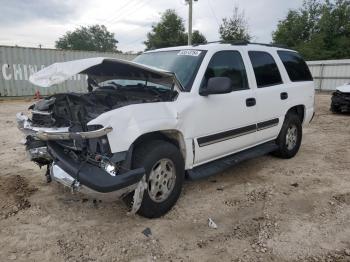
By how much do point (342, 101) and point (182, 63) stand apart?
9.94 m

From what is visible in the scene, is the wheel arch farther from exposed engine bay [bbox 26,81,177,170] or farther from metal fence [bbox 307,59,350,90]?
metal fence [bbox 307,59,350,90]

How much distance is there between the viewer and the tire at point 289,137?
18.2ft

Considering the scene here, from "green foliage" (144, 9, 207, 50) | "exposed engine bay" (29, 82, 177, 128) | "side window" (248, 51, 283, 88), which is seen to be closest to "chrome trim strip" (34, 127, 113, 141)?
"exposed engine bay" (29, 82, 177, 128)

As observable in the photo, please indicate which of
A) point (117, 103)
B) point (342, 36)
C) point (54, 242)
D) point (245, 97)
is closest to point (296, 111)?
point (245, 97)

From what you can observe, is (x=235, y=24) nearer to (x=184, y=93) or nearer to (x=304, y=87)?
(x=304, y=87)

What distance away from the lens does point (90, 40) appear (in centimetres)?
7812

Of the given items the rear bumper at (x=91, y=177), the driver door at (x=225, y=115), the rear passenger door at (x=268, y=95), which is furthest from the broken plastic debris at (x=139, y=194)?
the rear passenger door at (x=268, y=95)

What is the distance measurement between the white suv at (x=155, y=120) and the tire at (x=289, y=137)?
39 cm

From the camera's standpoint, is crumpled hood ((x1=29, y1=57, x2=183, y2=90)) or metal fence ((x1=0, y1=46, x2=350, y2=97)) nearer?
crumpled hood ((x1=29, y1=57, x2=183, y2=90))

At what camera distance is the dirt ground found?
9.73 ft

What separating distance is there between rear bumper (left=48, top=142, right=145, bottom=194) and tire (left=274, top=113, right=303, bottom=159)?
340 centimetres

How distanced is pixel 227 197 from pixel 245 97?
1407mm

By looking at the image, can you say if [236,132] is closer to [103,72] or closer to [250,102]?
[250,102]

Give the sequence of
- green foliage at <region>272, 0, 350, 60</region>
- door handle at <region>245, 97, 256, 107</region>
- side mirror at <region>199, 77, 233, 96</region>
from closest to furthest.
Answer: side mirror at <region>199, 77, 233, 96</region> → door handle at <region>245, 97, 256, 107</region> → green foliage at <region>272, 0, 350, 60</region>
